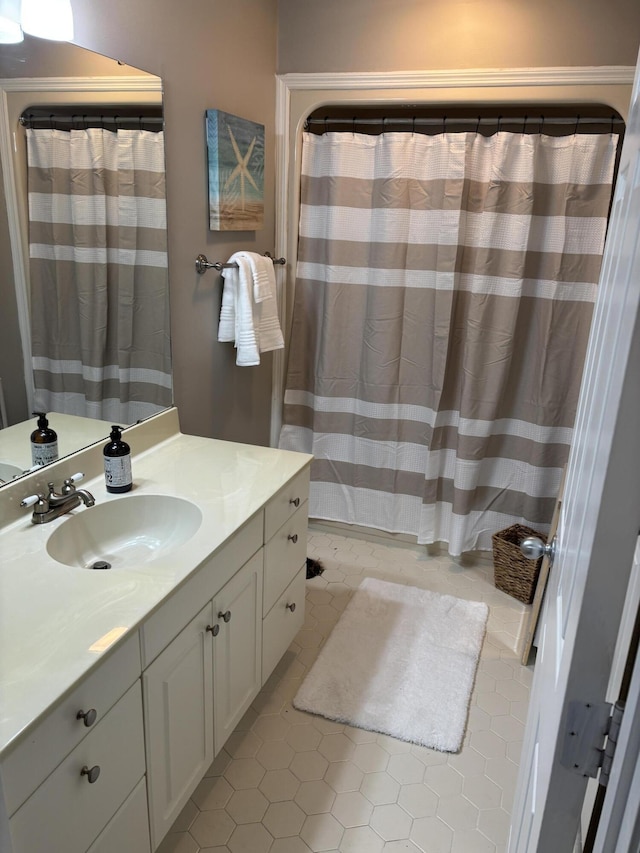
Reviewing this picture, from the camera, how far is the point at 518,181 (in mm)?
2572

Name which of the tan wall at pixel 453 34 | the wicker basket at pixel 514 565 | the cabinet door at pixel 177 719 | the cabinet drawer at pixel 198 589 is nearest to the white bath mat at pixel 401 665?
the wicker basket at pixel 514 565

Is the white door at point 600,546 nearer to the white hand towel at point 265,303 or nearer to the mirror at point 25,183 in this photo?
the mirror at point 25,183

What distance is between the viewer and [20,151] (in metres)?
1.48

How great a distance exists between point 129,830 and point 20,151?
5.00 ft

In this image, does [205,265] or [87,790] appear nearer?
[87,790]

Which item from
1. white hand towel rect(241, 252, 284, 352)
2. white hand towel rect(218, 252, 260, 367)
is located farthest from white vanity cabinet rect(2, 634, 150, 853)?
white hand towel rect(241, 252, 284, 352)

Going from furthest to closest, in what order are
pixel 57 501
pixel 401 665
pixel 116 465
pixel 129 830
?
pixel 401 665 < pixel 116 465 < pixel 57 501 < pixel 129 830

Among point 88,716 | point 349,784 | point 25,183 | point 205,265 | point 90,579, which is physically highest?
point 25,183

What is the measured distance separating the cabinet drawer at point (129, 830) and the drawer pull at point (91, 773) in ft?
0.48

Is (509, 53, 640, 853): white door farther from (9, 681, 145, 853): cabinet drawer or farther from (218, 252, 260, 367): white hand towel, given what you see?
(218, 252, 260, 367): white hand towel

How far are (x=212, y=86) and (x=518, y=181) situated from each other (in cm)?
125

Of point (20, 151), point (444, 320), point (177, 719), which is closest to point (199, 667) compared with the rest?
point (177, 719)

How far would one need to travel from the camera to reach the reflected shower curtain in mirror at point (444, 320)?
2598 millimetres

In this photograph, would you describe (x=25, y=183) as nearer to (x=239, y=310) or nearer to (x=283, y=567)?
(x=239, y=310)
